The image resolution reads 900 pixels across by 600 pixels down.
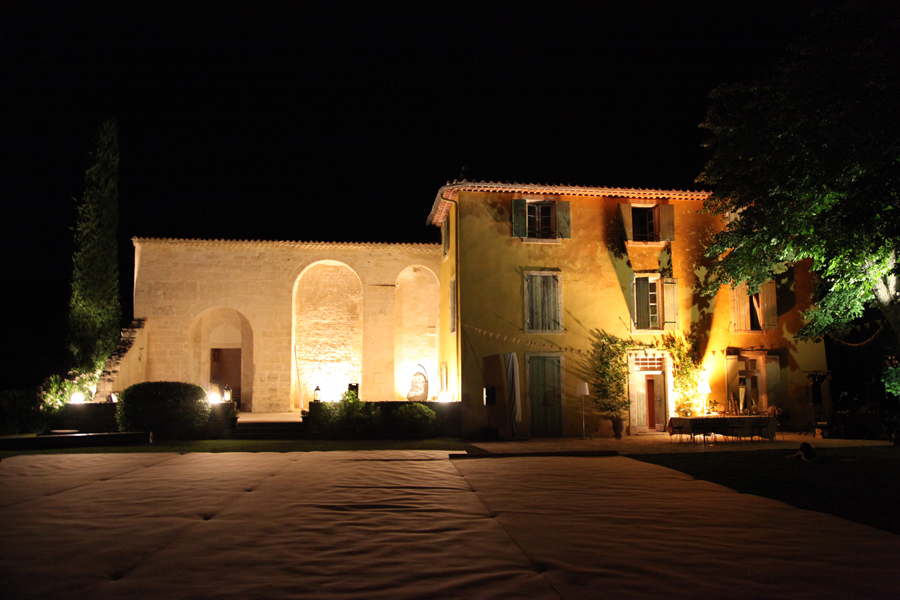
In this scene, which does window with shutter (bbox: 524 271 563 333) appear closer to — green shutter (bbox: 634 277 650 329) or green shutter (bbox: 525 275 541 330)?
green shutter (bbox: 525 275 541 330)

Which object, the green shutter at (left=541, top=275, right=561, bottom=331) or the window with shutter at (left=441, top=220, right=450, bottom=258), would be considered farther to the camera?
the window with shutter at (left=441, top=220, right=450, bottom=258)

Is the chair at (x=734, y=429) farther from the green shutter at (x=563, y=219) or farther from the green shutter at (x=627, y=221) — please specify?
the green shutter at (x=563, y=219)

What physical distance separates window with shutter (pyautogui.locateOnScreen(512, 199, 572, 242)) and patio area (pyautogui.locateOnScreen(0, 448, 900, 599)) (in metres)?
8.42

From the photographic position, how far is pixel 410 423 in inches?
574

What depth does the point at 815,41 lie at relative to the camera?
11.2m

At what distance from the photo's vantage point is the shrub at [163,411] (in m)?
13.8

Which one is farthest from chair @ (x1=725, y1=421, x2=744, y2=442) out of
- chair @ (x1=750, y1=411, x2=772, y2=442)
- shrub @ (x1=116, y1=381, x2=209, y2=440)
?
shrub @ (x1=116, y1=381, x2=209, y2=440)

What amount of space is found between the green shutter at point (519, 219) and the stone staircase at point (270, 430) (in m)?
6.99

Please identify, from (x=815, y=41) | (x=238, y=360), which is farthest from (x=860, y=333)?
(x=238, y=360)

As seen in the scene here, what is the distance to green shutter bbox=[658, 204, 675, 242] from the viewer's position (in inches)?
627

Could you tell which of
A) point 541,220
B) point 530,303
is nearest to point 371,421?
point 530,303

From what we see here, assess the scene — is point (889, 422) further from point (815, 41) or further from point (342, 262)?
point (342, 262)

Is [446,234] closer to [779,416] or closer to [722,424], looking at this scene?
[722,424]

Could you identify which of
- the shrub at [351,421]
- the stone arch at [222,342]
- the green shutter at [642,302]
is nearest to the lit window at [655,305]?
the green shutter at [642,302]
